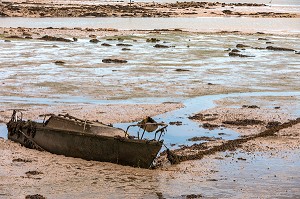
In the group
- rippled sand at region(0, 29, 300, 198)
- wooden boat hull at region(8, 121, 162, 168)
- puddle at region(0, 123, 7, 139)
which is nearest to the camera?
rippled sand at region(0, 29, 300, 198)

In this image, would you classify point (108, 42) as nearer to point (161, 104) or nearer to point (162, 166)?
point (161, 104)

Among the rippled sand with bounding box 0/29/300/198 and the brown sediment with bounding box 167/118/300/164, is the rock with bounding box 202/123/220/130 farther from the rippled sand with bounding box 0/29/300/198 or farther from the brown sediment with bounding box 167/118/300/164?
the brown sediment with bounding box 167/118/300/164

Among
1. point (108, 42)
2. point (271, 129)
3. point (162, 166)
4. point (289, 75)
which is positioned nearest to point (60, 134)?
point (162, 166)

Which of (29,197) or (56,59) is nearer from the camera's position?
(29,197)

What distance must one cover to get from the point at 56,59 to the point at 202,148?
872 inches

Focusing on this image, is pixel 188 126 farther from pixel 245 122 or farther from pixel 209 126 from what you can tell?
pixel 245 122

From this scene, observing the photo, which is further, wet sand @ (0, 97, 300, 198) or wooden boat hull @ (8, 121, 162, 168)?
wooden boat hull @ (8, 121, 162, 168)

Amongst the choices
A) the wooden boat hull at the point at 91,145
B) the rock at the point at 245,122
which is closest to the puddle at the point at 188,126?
the rock at the point at 245,122

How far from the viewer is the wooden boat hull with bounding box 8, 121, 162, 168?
54.7ft

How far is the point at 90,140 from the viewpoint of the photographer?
57.2ft

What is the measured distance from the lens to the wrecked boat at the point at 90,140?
16.7 meters

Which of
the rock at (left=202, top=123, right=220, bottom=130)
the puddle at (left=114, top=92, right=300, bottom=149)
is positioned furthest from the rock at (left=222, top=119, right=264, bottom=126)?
the puddle at (left=114, top=92, right=300, bottom=149)

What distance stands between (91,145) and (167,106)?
27.5 ft

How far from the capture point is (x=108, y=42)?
2015 inches
